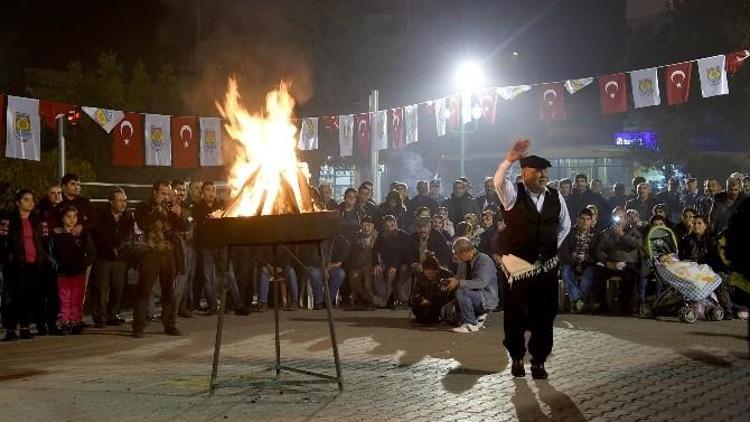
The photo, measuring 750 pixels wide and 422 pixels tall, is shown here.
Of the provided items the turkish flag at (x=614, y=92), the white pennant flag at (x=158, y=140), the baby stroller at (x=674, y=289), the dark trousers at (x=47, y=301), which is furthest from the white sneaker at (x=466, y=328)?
the white pennant flag at (x=158, y=140)

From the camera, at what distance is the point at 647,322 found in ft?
41.2

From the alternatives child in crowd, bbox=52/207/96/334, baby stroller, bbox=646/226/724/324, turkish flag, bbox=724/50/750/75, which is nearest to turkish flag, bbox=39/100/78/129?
child in crowd, bbox=52/207/96/334

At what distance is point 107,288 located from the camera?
12.3 m

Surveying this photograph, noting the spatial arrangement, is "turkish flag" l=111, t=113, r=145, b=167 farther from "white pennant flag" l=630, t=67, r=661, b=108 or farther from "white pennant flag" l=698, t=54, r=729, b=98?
"white pennant flag" l=698, t=54, r=729, b=98

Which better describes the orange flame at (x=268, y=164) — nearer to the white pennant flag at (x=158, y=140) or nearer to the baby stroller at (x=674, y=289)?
the baby stroller at (x=674, y=289)

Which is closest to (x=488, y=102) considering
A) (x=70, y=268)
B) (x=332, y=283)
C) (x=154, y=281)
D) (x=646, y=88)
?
(x=646, y=88)

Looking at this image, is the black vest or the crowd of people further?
the crowd of people

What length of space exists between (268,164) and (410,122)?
510 inches

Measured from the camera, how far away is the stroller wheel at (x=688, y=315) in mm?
12388

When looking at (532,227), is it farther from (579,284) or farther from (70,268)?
(70,268)

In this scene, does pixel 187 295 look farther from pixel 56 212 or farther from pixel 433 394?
pixel 433 394

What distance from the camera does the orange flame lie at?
7617 millimetres

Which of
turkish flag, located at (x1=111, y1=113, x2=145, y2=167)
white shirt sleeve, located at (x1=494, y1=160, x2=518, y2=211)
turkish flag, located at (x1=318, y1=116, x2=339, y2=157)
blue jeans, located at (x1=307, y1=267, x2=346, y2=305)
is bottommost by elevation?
blue jeans, located at (x1=307, y1=267, x2=346, y2=305)

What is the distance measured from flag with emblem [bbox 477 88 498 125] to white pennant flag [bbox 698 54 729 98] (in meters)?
4.44
